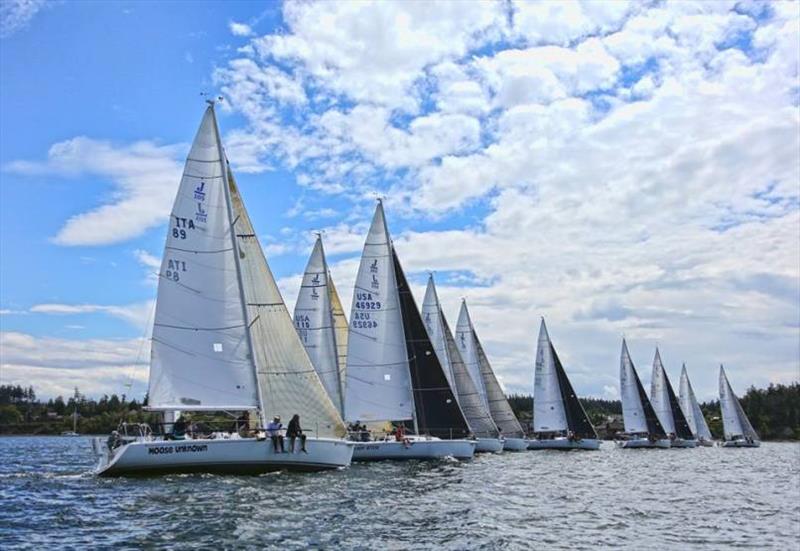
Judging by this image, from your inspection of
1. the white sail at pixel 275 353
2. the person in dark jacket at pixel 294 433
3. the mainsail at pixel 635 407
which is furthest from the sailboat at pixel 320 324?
the mainsail at pixel 635 407

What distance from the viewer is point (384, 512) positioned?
2098 centimetres

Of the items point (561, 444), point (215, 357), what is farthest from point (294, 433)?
point (561, 444)

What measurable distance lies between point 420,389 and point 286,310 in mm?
12350

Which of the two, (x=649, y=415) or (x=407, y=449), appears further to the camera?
(x=649, y=415)

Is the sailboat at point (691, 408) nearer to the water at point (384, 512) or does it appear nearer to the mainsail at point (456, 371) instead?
the mainsail at point (456, 371)

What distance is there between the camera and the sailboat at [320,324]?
44562 mm

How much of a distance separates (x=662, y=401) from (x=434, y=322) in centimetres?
3825

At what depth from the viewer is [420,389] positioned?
42688 millimetres

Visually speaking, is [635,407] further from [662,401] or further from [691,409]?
[691,409]

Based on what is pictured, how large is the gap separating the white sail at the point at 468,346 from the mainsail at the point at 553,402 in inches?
299

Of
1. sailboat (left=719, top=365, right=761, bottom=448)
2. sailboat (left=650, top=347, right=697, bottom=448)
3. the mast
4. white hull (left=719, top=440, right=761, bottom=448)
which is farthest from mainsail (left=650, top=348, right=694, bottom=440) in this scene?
the mast

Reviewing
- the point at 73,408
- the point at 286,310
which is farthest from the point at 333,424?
the point at 73,408

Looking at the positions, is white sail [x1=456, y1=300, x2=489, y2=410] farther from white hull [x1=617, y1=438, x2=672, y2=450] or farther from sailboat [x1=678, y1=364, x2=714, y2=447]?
sailboat [x1=678, y1=364, x2=714, y2=447]

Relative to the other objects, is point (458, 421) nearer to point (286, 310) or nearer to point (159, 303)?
point (286, 310)
